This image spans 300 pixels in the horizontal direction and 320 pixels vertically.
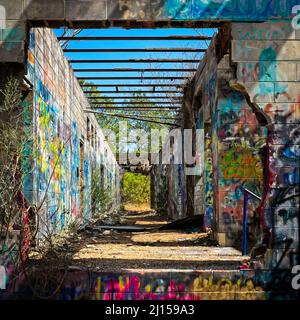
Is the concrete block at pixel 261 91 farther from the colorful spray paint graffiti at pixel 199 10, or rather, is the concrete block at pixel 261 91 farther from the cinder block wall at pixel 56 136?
the cinder block wall at pixel 56 136

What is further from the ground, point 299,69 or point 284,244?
point 299,69

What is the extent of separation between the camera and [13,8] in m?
5.98

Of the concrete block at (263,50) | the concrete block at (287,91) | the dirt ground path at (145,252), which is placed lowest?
the dirt ground path at (145,252)

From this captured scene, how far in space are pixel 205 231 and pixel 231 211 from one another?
200cm

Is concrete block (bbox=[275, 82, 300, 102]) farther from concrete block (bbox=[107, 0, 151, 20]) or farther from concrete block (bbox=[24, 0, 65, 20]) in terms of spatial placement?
concrete block (bbox=[24, 0, 65, 20])

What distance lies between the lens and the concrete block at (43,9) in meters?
5.98

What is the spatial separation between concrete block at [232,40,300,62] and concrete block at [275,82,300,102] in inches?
12.9

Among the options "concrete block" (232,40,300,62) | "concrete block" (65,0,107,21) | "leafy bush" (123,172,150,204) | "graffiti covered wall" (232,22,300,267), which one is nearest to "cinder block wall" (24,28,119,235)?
"concrete block" (65,0,107,21)

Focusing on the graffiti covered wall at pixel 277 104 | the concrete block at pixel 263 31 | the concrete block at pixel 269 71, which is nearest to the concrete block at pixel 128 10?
the concrete block at pixel 263 31

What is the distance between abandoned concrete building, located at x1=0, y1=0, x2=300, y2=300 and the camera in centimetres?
576

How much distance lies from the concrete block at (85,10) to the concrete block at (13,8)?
1.92 feet

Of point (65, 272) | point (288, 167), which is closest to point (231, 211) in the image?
point (288, 167)

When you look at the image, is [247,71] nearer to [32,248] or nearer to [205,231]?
[32,248]

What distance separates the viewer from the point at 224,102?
9320 mm
